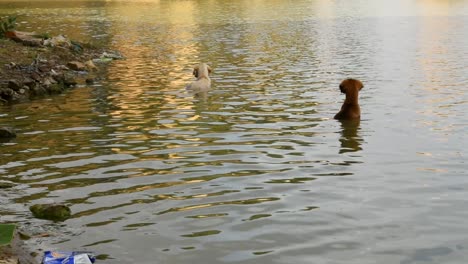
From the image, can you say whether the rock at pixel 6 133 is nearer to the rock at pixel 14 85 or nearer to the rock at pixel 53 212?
the rock at pixel 53 212

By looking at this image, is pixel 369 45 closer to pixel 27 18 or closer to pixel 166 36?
pixel 166 36

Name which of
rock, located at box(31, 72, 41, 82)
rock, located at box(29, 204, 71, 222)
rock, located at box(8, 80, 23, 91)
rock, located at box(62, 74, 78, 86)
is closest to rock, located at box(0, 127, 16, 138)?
rock, located at box(29, 204, 71, 222)

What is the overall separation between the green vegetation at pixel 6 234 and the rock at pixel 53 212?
1.97 metres

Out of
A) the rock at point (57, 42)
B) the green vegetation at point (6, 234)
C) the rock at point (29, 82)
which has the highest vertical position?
the rock at point (57, 42)

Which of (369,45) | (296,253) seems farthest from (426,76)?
(296,253)

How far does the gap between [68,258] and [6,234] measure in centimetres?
78

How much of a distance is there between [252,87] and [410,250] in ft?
53.1

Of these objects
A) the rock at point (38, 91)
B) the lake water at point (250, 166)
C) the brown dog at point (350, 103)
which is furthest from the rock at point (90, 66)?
the brown dog at point (350, 103)

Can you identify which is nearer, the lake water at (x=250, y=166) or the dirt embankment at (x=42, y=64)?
the lake water at (x=250, y=166)

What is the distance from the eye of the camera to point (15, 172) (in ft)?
41.3

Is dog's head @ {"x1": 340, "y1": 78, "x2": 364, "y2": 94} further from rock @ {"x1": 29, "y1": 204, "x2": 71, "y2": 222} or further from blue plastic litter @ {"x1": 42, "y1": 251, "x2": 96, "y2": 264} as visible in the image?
blue plastic litter @ {"x1": 42, "y1": 251, "x2": 96, "y2": 264}

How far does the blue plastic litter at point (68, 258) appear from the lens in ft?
24.8

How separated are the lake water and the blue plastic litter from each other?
39 cm

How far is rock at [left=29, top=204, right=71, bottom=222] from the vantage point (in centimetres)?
985
